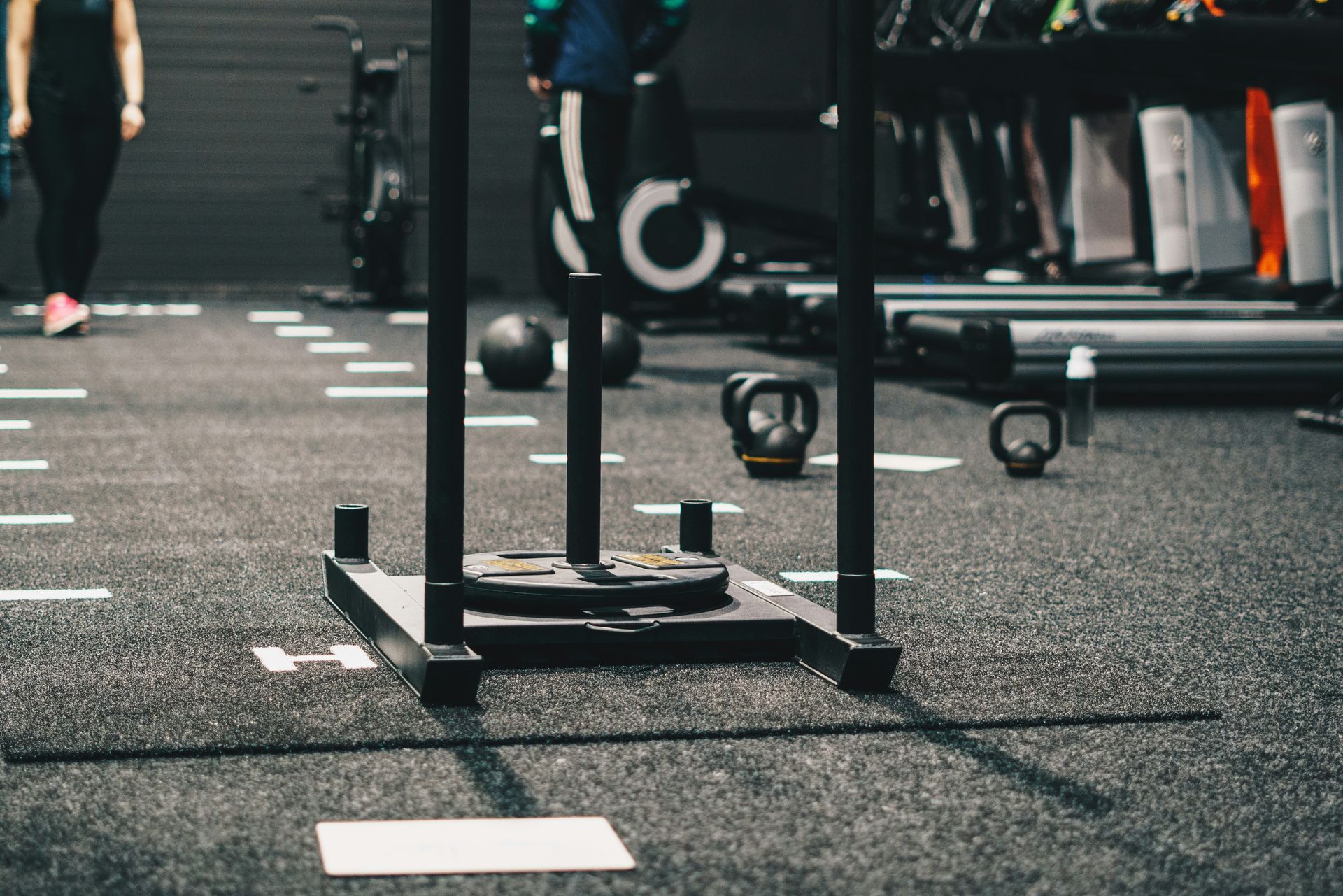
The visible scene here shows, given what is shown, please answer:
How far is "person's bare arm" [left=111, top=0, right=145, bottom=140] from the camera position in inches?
313

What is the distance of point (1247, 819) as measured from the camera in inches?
71.6

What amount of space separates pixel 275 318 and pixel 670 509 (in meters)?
6.85

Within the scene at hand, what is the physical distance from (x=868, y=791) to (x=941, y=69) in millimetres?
8245

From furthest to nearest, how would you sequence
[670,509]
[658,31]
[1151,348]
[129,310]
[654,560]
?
[129,310], [658,31], [1151,348], [670,509], [654,560]

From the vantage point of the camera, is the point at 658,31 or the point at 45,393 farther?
the point at 658,31

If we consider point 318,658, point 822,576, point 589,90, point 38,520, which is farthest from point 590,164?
point 318,658

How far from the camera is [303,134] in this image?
1277 centimetres

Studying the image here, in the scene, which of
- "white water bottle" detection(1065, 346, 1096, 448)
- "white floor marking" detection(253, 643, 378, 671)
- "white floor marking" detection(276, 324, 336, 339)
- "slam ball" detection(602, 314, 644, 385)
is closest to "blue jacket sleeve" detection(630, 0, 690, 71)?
"slam ball" detection(602, 314, 644, 385)

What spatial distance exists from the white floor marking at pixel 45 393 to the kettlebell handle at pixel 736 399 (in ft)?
8.60

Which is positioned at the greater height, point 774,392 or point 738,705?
point 774,392

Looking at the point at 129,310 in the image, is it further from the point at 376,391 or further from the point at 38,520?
the point at 38,520

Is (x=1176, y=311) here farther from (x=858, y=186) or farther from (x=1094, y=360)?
(x=858, y=186)

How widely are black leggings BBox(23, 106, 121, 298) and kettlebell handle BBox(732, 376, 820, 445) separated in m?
4.50

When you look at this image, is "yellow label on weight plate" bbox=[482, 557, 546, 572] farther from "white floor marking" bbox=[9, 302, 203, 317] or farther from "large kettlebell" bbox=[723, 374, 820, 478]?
"white floor marking" bbox=[9, 302, 203, 317]
